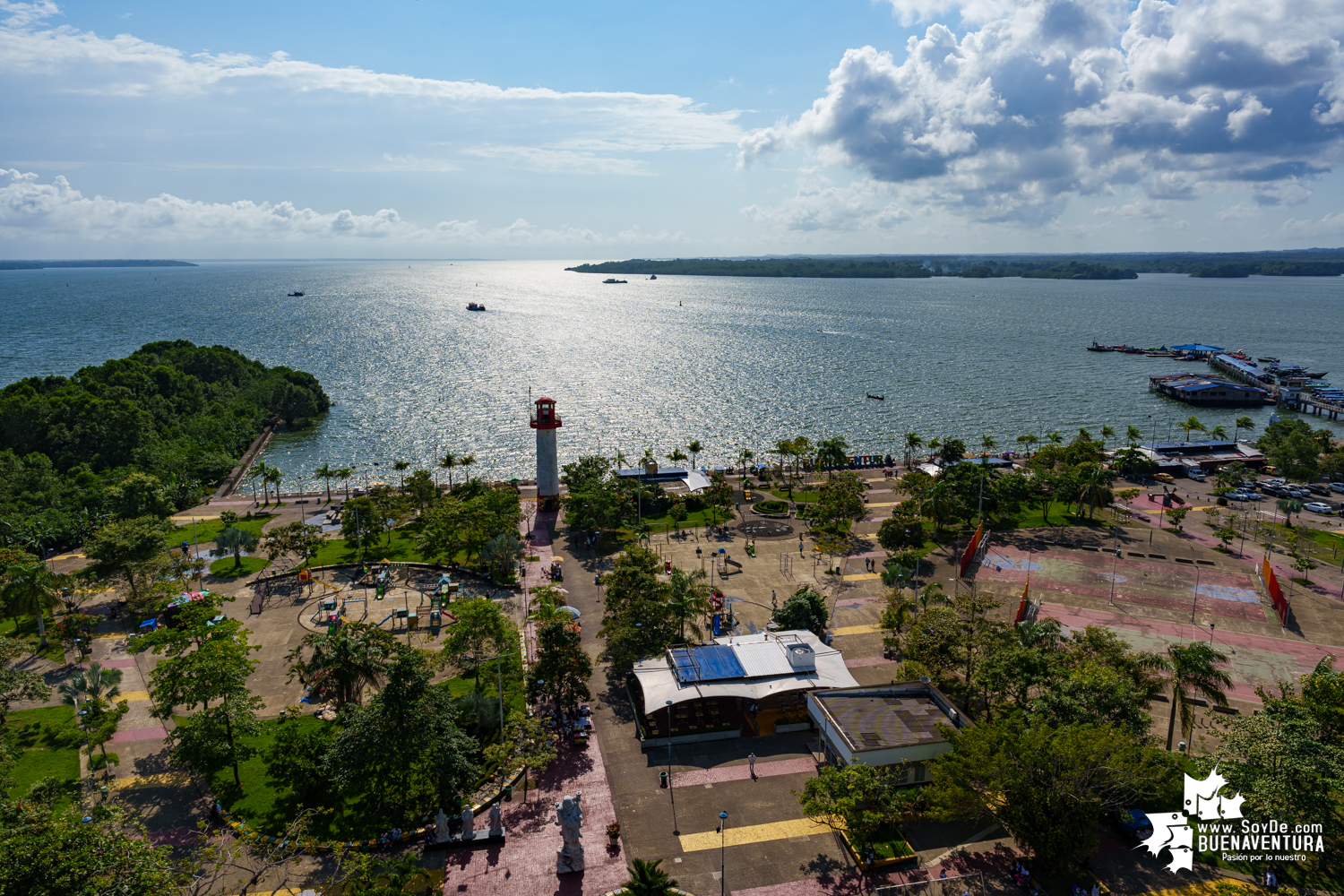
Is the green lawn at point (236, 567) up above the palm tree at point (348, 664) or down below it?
below

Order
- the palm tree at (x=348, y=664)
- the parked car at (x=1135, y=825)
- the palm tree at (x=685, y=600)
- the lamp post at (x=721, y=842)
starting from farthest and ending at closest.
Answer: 1. the palm tree at (x=685, y=600)
2. the palm tree at (x=348, y=664)
3. the parked car at (x=1135, y=825)
4. the lamp post at (x=721, y=842)

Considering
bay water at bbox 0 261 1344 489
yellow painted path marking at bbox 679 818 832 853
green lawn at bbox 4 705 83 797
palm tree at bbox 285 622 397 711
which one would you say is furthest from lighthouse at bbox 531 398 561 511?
yellow painted path marking at bbox 679 818 832 853

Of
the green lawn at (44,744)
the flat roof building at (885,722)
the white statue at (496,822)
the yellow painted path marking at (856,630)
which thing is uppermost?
the flat roof building at (885,722)

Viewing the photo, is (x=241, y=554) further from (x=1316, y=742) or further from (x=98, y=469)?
(x=1316, y=742)

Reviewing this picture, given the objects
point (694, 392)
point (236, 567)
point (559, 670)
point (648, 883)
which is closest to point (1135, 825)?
point (648, 883)

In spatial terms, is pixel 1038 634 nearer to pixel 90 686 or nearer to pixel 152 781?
pixel 152 781

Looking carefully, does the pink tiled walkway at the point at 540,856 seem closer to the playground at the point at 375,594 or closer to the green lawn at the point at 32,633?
the playground at the point at 375,594

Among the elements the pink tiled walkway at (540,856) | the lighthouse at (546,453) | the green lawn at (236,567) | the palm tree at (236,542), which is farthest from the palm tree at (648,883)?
the lighthouse at (546,453)
